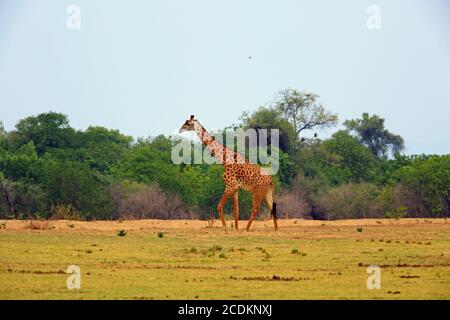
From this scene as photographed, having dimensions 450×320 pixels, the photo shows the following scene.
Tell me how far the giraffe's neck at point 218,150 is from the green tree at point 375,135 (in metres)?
38.2

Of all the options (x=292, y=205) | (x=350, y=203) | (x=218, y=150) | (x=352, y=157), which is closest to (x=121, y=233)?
(x=218, y=150)

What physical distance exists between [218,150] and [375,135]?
1557 inches

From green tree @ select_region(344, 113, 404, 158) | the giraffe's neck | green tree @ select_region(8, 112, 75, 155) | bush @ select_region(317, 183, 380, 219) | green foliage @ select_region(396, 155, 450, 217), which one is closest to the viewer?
the giraffe's neck

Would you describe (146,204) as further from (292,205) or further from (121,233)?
(121,233)

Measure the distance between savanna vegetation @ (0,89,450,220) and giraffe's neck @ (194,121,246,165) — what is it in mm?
6749

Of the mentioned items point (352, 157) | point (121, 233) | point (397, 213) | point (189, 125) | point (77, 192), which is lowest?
point (121, 233)

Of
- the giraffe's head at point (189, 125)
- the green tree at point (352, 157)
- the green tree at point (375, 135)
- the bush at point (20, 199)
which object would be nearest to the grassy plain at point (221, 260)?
the giraffe's head at point (189, 125)

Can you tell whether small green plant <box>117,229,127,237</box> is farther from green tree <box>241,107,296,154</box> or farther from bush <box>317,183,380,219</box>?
green tree <box>241,107,296,154</box>

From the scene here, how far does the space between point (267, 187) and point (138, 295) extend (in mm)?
12289

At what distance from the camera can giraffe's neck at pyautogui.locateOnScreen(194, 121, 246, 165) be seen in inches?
1159

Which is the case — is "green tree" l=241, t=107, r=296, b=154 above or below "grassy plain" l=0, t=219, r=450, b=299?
above


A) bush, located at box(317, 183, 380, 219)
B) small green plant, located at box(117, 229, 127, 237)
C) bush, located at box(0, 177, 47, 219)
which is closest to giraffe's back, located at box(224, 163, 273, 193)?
small green plant, located at box(117, 229, 127, 237)

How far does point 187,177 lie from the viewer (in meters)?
46.2
